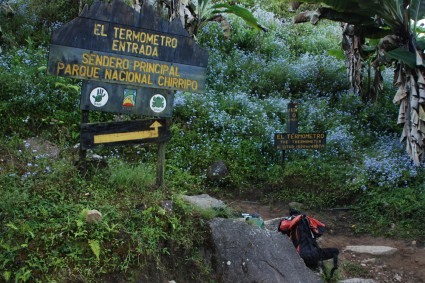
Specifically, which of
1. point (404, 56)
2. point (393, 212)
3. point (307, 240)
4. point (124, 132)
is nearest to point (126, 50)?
point (124, 132)

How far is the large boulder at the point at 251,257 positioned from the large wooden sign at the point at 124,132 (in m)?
1.22

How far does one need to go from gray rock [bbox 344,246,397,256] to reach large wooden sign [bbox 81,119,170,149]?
11.7 feet

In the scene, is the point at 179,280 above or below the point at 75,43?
below

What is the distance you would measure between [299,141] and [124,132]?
4926mm

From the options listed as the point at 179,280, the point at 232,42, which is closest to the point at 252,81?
the point at 232,42

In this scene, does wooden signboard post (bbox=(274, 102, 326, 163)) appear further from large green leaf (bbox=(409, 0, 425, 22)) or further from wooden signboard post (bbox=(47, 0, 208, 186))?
wooden signboard post (bbox=(47, 0, 208, 186))

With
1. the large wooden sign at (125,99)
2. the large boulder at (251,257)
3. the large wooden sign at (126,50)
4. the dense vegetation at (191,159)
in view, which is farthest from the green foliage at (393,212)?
the large wooden sign at (125,99)

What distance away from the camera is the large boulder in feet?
18.4

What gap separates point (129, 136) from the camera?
19.3 ft

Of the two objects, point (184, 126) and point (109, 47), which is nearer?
point (109, 47)

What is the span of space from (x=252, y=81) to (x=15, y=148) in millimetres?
7010

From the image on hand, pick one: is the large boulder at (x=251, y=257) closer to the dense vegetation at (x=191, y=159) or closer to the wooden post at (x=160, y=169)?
the dense vegetation at (x=191, y=159)

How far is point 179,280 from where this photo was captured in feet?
17.5

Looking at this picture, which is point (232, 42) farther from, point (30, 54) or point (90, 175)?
point (90, 175)
